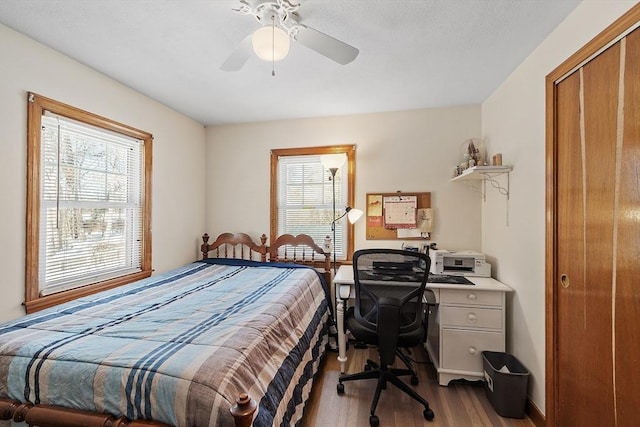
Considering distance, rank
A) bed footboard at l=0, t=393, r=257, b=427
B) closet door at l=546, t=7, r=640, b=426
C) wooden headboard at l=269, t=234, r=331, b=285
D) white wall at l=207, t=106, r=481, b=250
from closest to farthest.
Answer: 1. bed footboard at l=0, t=393, r=257, b=427
2. closet door at l=546, t=7, r=640, b=426
3. white wall at l=207, t=106, r=481, b=250
4. wooden headboard at l=269, t=234, r=331, b=285

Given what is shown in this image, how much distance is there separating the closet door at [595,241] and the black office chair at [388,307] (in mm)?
742

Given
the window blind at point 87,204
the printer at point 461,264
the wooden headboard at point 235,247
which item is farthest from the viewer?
the wooden headboard at point 235,247

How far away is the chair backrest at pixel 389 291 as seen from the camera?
1802 mm

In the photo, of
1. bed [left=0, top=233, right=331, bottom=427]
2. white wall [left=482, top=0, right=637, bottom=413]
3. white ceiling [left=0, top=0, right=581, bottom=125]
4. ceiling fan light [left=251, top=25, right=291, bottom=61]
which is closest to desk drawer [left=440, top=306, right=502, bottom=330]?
white wall [left=482, top=0, right=637, bottom=413]

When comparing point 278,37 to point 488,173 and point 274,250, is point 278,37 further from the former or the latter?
point 274,250

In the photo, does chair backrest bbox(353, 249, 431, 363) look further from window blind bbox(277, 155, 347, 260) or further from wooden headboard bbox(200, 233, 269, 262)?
wooden headboard bbox(200, 233, 269, 262)

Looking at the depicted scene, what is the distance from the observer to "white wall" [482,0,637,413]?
161 cm

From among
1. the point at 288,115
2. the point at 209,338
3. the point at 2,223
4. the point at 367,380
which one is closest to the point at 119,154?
the point at 2,223

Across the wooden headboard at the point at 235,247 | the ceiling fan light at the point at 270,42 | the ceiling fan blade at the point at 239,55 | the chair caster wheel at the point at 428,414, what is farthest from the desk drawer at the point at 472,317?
the ceiling fan blade at the point at 239,55

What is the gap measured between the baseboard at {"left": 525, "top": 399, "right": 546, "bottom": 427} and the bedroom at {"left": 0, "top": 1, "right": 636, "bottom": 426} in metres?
0.04

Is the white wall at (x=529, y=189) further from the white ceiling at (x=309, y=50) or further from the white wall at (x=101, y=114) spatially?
the white wall at (x=101, y=114)

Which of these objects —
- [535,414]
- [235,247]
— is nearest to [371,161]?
[235,247]

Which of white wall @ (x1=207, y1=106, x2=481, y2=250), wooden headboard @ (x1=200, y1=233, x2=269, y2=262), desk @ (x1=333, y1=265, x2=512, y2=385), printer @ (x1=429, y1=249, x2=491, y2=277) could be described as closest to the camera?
desk @ (x1=333, y1=265, x2=512, y2=385)

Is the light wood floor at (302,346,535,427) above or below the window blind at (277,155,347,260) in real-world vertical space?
below
